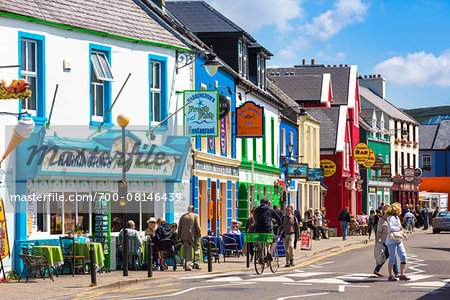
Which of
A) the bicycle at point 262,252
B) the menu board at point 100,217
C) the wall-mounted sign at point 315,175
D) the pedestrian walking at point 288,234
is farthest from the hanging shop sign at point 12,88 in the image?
the wall-mounted sign at point 315,175

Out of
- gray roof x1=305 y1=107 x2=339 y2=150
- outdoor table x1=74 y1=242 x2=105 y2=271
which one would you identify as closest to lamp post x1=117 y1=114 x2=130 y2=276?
outdoor table x1=74 y1=242 x2=105 y2=271

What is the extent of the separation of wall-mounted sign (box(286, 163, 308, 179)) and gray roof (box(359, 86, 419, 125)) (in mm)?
32609

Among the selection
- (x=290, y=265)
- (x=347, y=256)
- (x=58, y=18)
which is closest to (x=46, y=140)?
(x=58, y=18)

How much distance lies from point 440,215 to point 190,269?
35243 mm

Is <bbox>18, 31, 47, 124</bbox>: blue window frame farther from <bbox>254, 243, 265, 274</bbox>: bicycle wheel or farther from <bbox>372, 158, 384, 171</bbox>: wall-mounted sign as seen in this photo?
<bbox>372, 158, 384, 171</bbox>: wall-mounted sign

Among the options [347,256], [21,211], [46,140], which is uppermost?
[46,140]

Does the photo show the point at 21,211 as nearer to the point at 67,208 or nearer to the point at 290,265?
the point at 67,208

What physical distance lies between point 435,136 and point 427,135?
42.2 inches

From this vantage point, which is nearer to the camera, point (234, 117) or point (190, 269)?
point (190, 269)

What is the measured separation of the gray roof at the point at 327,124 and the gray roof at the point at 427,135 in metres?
38.9

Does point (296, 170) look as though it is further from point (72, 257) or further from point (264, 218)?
point (72, 257)

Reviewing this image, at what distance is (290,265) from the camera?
24.7 m

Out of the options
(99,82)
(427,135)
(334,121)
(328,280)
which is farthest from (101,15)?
(427,135)

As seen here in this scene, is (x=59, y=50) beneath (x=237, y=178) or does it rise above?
above
